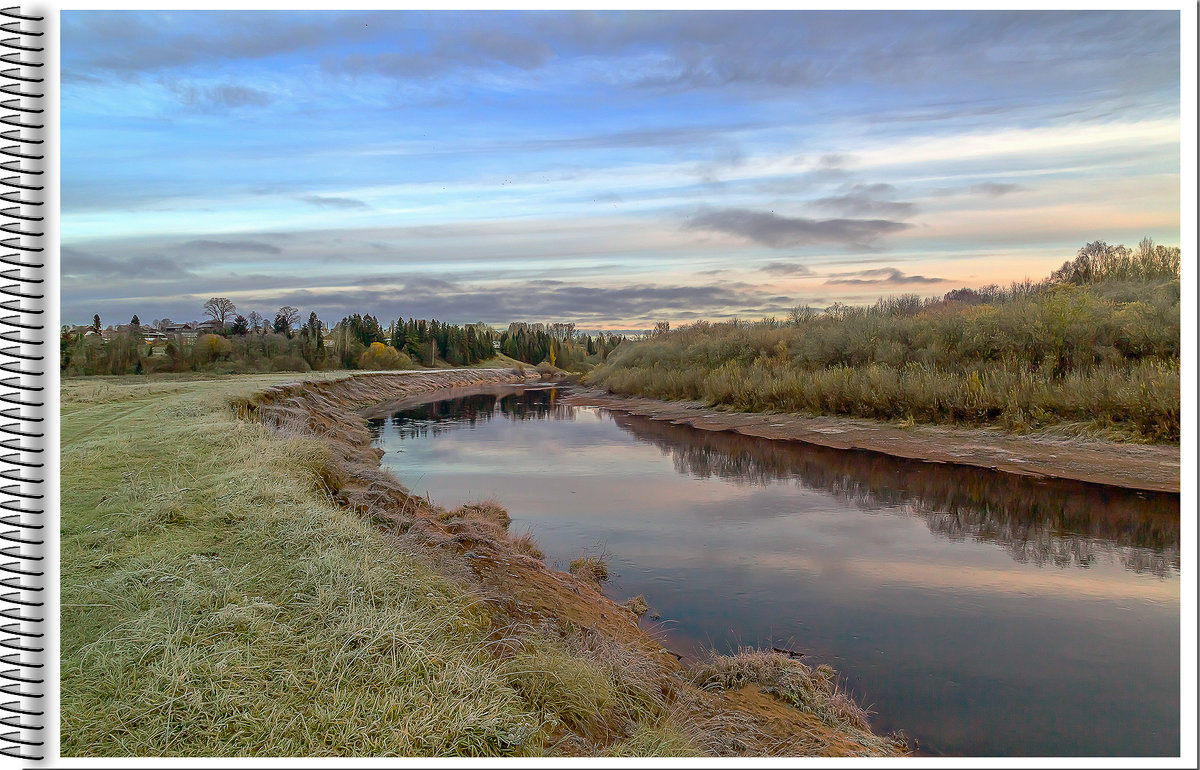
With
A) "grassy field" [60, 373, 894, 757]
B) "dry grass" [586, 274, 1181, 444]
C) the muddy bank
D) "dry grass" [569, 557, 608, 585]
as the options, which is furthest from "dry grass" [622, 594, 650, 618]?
the muddy bank

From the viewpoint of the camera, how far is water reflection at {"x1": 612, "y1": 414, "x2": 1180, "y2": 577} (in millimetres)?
6152

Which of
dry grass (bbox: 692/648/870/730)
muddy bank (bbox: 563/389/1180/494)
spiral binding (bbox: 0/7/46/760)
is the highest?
spiral binding (bbox: 0/7/46/760)

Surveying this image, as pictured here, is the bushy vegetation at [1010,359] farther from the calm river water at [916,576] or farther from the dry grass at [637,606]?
the dry grass at [637,606]

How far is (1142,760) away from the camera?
2047 mm

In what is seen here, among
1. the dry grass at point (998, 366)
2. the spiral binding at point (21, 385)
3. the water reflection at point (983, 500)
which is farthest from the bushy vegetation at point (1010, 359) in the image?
the spiral binding at point (21, 385)

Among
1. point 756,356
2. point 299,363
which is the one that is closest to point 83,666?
point 756,356

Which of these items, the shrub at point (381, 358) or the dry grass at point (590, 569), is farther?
the shrub at point (381, 358)

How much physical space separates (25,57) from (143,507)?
3178 millimetres

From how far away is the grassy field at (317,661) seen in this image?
228cm

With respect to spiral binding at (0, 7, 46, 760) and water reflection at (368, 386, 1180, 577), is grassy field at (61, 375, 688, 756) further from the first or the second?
water reflection at (368, 386, 1180, 577)

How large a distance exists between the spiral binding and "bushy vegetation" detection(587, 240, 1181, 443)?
1174 centimetres

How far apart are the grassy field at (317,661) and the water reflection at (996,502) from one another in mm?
4220

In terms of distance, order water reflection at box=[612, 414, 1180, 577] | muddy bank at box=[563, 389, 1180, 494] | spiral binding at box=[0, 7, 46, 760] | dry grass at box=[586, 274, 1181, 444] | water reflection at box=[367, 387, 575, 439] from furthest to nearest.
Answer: water reflection at box=[367, 387, 575, 439] → dry grass at box=[586, 274, 1181, 444] → muddy bank at box=[563, 389, 1180, 494] → water reflection at box=[612, 414, 1180, 577] → spiral binding at box=[0, 7, 46, 760]

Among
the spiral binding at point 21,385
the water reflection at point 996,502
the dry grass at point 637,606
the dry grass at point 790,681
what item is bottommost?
the dry grass at point 637,606
